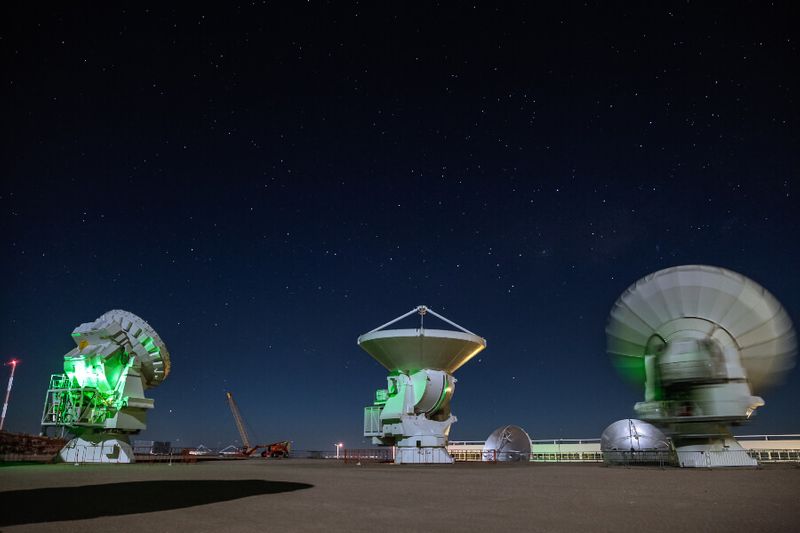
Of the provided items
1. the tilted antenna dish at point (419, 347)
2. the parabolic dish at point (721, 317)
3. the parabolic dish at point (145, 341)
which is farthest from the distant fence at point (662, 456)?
the parabolic dish at point (145, 341)

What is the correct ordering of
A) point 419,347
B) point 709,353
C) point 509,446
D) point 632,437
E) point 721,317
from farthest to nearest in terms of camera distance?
point 509,446
point 419,347
point 632,437
point 721,317
point 709,353

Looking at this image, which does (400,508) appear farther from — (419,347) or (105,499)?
(419,347)

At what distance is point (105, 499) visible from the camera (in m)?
10.3

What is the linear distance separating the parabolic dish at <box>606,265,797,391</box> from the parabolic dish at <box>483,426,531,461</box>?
1454 centimetres

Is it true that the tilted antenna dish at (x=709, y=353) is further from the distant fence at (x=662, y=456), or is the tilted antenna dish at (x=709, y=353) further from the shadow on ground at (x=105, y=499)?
the shadow on ground at (x=105, y=499)

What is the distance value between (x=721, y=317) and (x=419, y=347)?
15731 millimetres

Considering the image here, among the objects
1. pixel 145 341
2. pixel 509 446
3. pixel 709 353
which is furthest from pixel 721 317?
pixel 145 341

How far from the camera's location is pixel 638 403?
2564cm

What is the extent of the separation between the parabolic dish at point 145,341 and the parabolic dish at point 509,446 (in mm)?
21956

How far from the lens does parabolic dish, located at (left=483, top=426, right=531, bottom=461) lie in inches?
1531

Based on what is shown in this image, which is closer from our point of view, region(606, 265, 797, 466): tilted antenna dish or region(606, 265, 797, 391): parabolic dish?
A: region(606, 265, 797, 466): tilted antenna dish

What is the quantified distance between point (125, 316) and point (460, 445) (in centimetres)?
3364

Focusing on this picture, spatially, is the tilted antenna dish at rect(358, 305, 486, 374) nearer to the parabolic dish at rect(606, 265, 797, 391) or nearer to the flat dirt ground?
the parabolic dish at rect(606, 265, 797, 391)

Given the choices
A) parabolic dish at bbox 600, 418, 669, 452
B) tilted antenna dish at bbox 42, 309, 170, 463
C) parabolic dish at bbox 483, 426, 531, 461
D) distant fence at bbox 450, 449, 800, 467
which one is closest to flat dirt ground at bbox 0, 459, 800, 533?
distant fence at bbox 450, 449, 800, 467
